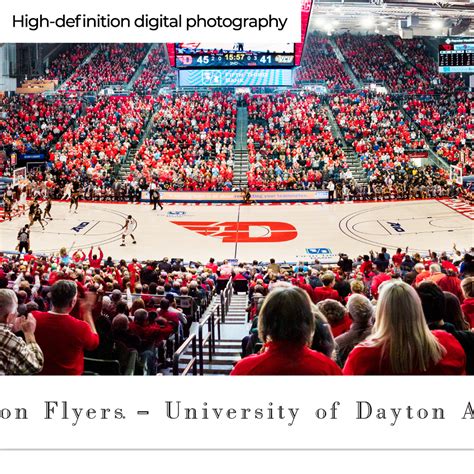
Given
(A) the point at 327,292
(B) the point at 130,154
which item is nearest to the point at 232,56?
(B) the point at 130,154

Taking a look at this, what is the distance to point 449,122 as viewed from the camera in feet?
130

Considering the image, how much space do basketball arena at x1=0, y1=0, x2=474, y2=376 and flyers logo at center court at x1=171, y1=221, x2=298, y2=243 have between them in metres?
0.15

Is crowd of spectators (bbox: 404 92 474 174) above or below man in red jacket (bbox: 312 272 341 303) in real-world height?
above

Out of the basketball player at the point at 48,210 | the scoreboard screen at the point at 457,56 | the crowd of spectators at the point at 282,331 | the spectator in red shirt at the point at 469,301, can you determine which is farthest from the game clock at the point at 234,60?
the spectator in red shirt at the point at 469,301

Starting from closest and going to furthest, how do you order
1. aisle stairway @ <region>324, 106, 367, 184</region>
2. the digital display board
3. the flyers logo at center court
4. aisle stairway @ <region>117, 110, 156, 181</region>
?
the flyers logo at center court → aisle stairway @ <region>324, 106, 367, 184</region> → aisle stairway @ <region>117, 110, 156, 181</region> → the digital display board

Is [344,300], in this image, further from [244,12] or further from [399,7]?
[399,7]

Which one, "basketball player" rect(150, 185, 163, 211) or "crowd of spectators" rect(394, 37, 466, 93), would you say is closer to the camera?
"basketball player" rect(150, 185, 163, 211)

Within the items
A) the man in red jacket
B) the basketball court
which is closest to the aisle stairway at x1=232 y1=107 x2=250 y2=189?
the basketball court

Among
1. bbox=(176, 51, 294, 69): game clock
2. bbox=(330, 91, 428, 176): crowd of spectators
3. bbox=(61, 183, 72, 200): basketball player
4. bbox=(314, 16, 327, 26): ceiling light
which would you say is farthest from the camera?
bbox=(330, 91, 428, 176): crowd of spectators

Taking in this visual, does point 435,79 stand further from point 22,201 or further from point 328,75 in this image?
point 22,201

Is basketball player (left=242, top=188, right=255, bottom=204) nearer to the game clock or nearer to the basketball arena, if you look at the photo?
the basketball arena

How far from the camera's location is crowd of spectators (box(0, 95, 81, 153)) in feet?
119

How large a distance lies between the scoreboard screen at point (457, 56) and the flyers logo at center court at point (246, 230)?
1151 centimetres

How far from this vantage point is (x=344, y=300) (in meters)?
10.2
